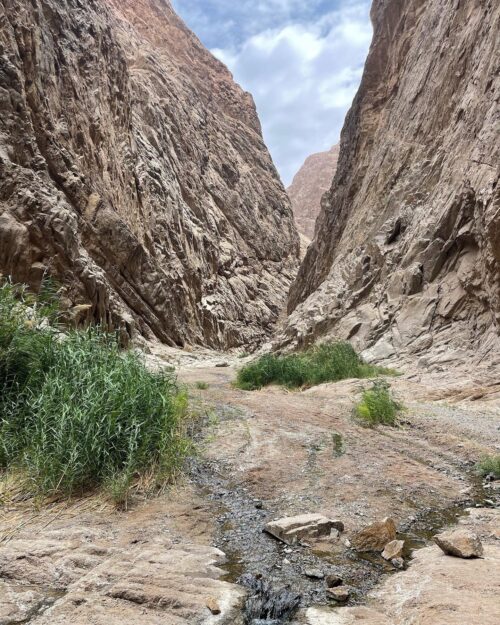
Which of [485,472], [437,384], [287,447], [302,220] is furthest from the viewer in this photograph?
[302,220]

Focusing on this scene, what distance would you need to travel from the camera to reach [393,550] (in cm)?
337

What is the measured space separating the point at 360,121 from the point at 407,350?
22.0 metres

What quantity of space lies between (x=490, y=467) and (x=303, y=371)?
7665 millimetres

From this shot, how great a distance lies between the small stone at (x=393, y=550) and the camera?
10.9 ft

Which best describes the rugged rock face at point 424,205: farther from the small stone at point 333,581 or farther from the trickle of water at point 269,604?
the trickle of water at point 269,604

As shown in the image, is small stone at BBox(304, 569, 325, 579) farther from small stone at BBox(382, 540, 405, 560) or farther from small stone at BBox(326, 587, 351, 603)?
small stone at BBox(382, 540, 405, 560)

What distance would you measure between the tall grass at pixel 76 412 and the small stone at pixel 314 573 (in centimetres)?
179

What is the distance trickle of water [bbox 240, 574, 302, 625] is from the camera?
2607mm

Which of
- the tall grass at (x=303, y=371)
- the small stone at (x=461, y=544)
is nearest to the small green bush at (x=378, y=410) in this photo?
the tall grass at (x=303, y=371)

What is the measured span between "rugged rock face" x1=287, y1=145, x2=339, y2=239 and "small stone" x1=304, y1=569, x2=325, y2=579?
94196mm

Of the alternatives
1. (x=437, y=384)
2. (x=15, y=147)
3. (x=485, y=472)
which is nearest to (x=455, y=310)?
(x=437, y=384)

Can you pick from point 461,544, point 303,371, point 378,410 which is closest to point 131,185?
point 303,371

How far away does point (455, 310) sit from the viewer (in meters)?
13.4

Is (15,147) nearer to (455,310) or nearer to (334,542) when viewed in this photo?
(455,310)
